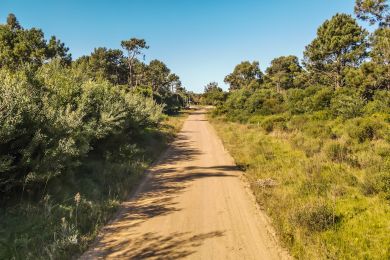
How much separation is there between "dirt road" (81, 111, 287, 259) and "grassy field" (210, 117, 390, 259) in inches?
27.0

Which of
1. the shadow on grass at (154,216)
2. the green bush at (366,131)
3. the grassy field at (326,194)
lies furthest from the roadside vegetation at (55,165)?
the green bush at (366,131)

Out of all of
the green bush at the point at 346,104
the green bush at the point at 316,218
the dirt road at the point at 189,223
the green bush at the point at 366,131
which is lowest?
the dirt road at the point at 189,223

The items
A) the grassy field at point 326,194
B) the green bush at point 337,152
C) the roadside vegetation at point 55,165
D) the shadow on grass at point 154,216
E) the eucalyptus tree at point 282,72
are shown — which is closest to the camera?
the shadow on grass at point 154,216

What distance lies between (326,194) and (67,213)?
7.89m

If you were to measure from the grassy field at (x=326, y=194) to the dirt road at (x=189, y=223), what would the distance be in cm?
68

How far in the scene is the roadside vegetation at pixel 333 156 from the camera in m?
7.40

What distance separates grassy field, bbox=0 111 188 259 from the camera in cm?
657

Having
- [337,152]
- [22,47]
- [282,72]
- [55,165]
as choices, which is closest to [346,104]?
[337,152]

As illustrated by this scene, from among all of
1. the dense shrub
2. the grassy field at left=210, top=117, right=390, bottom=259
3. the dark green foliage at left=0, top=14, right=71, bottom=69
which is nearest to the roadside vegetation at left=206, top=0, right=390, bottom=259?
the grassy field at left=210, top=117, right=390, bottom=259

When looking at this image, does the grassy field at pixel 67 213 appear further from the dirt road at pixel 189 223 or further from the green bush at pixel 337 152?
the green bush at pixel 337 152

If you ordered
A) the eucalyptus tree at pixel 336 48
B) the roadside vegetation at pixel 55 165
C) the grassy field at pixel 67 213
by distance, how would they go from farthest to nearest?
the eucalyptus tree at pixel 336 48 → the roadside vegetation at pixel 55 165 → the grassy field at pixel 67 213

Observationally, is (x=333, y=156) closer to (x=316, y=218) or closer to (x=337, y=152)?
(x=337, y=152)

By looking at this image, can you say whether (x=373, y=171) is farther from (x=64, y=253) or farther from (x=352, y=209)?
(x=64, y=253)

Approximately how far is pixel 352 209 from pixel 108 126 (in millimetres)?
10354
